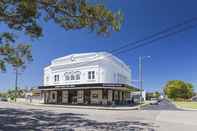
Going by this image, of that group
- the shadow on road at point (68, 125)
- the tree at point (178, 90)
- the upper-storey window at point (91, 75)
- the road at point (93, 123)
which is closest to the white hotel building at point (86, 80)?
the upper-storey window at point (91, 75)

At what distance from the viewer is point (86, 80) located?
50.9 metres

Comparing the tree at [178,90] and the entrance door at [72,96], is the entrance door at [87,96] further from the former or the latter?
the tree at [178,90]

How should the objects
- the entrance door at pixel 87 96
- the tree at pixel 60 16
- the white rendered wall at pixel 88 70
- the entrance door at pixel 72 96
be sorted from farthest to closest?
1. the entrance door at pixel 72 96
2. the entrance door at pixel 87 96
3. the white rendered wall at pixel 88 70
4. the tree at pixel 60 16

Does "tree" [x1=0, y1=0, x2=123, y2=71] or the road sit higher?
"tree" [x1=0, y1=0, x2=123, y2=71]

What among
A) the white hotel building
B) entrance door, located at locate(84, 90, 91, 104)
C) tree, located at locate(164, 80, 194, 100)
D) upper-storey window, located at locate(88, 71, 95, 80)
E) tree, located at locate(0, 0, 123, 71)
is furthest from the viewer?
tree, located at locate(164, 80, 194, 100)

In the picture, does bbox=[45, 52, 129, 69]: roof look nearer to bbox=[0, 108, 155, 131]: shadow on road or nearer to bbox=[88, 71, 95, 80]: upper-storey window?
bbox=[88, 71, 95, 80]: upper-storey window

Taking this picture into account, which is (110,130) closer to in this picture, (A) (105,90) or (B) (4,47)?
(B) (4,47)

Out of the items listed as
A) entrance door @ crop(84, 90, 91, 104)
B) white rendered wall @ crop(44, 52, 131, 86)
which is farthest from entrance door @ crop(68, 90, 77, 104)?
entrance door @ crop(84, 90, 91, 104)

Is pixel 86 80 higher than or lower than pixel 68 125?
higher

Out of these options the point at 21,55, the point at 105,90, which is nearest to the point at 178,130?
the point at 21,55

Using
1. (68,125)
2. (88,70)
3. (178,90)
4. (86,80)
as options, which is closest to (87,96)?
(86,80)

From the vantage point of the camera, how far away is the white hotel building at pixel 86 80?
4872 cm

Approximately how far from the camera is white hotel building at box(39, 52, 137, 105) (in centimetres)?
4872

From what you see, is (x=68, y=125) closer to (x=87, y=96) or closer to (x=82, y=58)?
(x=87, y=96)
